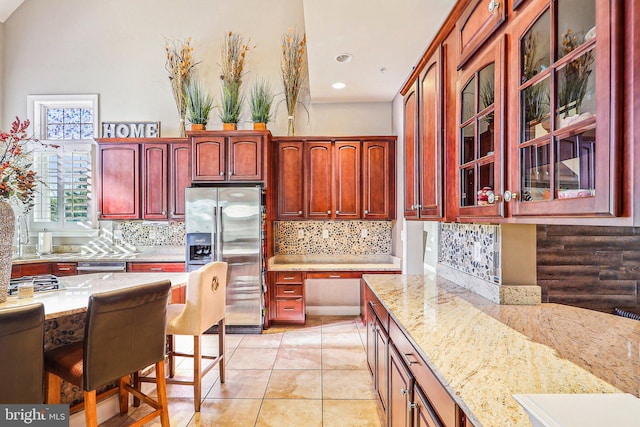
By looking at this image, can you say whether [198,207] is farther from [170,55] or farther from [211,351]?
[170,55]

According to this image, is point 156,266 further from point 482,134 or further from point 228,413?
point 482,134

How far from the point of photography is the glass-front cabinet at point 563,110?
769 millimetres

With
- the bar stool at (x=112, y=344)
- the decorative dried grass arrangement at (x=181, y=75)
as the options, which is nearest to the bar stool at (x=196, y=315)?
the bar stool at (x=112, y=344)

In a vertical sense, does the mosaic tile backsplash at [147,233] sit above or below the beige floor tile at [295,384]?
above

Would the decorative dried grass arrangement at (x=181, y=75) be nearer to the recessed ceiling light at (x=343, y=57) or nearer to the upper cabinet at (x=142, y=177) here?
the upper cabinet at (x=142, y=177)

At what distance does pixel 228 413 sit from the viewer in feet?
7.40

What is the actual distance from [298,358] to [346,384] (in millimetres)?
652

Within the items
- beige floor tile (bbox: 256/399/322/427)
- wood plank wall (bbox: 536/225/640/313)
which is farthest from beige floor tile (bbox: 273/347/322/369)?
wood plank wall (bbox: 536/225/640/313)

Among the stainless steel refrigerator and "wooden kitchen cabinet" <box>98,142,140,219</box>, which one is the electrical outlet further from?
"wooden kitchen cabinet" <box>98,142,140,219</box>

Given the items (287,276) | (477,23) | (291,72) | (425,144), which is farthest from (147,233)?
(477,23)

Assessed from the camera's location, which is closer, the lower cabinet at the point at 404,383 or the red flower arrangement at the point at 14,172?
the lower cabinet at the point at 404,383

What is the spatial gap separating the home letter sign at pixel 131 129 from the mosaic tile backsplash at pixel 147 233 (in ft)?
4.10

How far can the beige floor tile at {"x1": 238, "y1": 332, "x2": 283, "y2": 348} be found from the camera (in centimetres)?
344

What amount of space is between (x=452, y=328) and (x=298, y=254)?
330 cm
